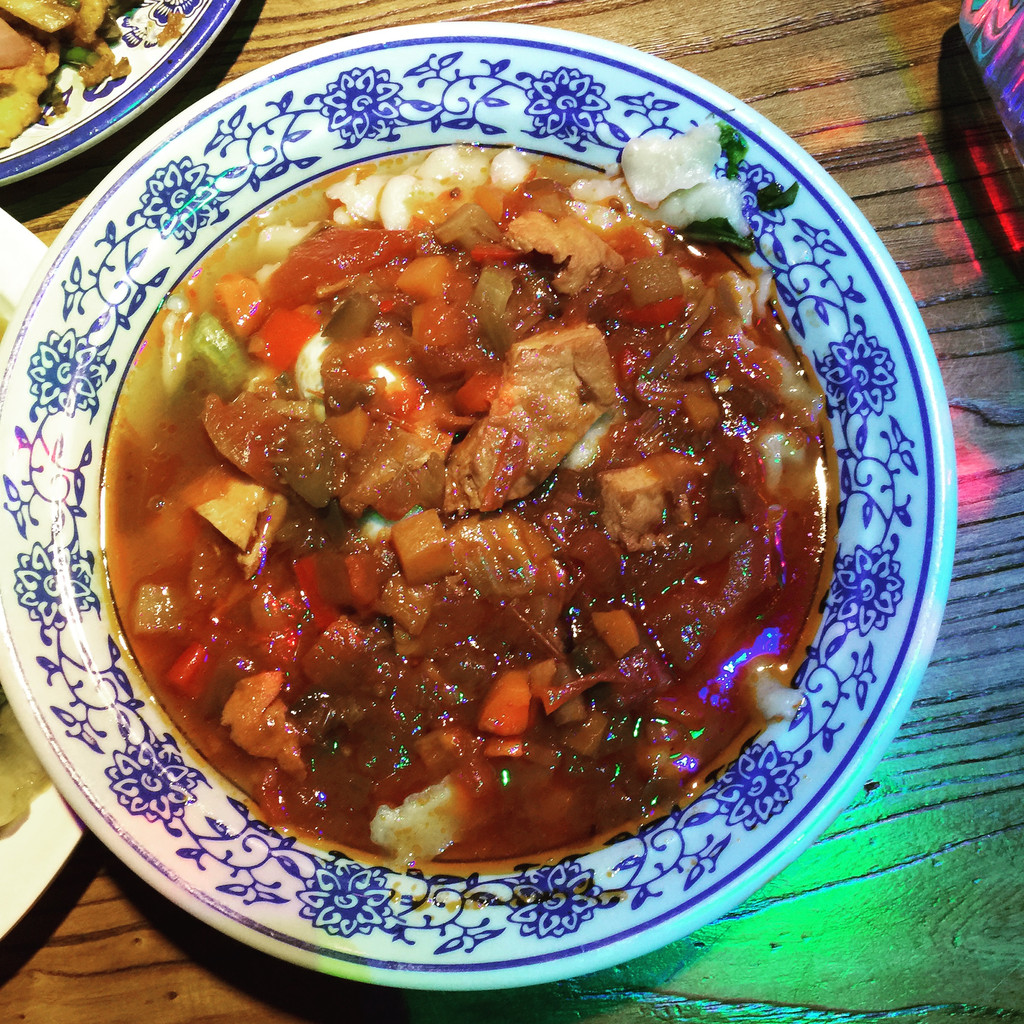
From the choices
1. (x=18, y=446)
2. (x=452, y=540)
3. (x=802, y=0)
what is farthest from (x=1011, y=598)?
(x=18, y=446)

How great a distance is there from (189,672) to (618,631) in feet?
5.75

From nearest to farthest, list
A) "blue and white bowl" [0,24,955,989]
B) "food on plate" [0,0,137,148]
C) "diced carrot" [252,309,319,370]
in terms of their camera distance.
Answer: "blue and white bowl" [0,24,955,989], "diced carrot" [252,309,319,370], "food on plate" [0,0,137,148]

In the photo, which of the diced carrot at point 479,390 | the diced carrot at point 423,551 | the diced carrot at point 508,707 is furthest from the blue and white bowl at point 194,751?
the diced carrot at point 423,551

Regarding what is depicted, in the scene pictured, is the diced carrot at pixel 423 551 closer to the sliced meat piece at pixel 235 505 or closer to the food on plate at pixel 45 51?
the sliced meat piece at pixel 235 505

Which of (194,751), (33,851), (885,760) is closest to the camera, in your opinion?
(33,851)

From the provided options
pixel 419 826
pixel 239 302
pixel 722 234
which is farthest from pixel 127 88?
pixel 419 826

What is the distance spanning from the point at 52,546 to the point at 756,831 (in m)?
2.95

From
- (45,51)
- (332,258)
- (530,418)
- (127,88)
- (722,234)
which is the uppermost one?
(45,51)

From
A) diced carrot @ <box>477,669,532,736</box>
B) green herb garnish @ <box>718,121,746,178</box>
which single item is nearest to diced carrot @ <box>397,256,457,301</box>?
green herb garnish @ <box>718,121,746,178</box>

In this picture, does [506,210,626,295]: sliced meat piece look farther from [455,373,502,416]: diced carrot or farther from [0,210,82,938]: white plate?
[0,210,82,938]: white plate

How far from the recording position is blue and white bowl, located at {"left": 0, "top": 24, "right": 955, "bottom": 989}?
2.60m

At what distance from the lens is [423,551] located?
9.23ft

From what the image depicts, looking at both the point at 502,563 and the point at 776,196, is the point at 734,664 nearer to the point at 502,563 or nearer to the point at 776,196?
the point at 502,563

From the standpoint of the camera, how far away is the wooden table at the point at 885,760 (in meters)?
3.07
